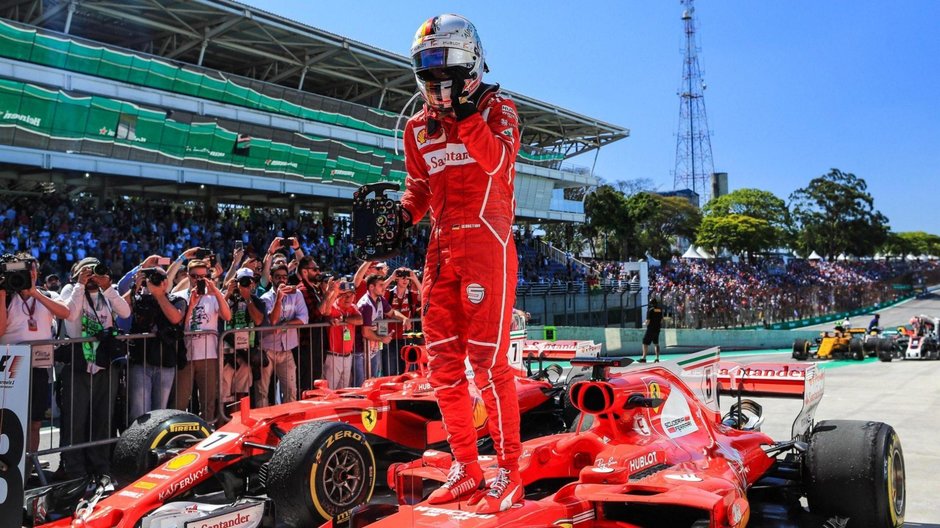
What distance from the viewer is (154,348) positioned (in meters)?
6.63

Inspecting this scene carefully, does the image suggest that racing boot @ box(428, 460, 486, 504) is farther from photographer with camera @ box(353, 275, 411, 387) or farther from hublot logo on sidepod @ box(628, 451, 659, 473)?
photographer with camera @ box(353, 275, 411, 387)

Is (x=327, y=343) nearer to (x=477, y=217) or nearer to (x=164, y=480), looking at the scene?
(x=164, y=480)

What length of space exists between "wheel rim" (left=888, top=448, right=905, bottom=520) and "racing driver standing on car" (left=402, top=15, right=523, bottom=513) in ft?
8.23

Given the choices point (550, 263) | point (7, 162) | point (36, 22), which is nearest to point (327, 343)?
point (7, 162)

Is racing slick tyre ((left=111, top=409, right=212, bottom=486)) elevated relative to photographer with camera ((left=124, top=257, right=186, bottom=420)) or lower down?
lower down

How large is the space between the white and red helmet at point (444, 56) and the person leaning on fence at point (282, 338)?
425 cm

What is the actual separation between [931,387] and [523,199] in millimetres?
35411

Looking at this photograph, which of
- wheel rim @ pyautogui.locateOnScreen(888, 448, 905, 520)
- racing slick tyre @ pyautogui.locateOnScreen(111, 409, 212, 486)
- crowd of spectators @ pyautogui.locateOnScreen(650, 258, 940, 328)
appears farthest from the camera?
crowd of spectators @ pyautogui.locateOnScreen(650, 258, 940, 328)

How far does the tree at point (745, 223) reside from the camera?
59.7 meters

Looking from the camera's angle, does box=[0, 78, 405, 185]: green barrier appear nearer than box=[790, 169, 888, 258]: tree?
Yes

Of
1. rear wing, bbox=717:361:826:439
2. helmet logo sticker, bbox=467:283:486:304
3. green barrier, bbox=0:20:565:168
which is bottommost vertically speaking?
rear wing, bbox=717:361:826:439

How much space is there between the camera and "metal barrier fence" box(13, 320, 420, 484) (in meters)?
6.16

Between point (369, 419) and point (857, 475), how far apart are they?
10.9 ft

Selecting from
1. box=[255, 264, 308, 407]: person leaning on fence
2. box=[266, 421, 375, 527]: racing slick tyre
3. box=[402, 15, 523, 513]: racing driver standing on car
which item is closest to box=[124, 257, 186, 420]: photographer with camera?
box=[255, 264, 308, 407]: person leaning on fence
